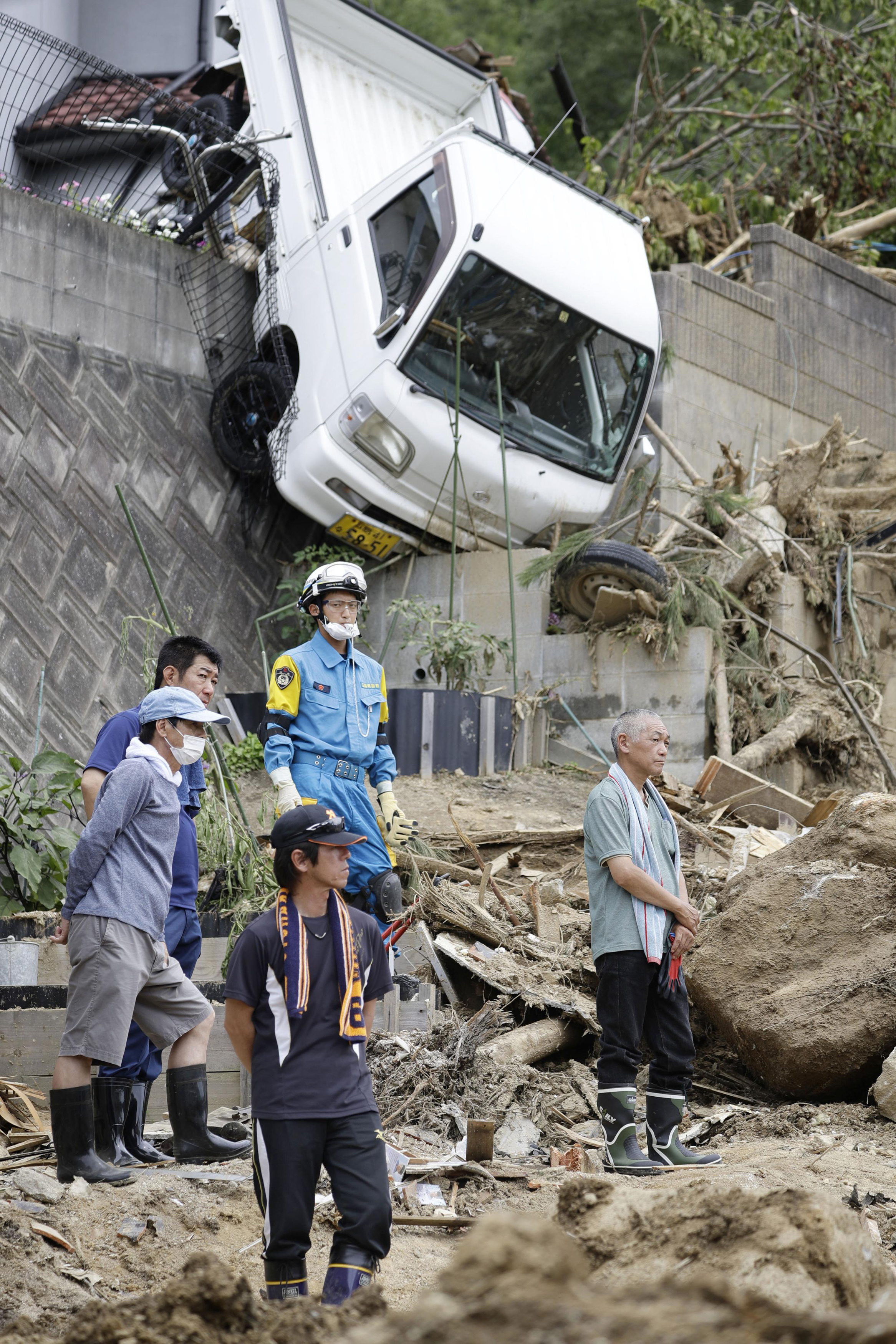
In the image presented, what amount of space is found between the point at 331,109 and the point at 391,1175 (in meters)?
8.92

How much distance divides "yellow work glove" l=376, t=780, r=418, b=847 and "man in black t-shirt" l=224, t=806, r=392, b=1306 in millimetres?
2665

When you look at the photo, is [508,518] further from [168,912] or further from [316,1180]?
[316,1180]

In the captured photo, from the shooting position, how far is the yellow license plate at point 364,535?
1114 cm

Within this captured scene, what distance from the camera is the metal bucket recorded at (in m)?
6.37

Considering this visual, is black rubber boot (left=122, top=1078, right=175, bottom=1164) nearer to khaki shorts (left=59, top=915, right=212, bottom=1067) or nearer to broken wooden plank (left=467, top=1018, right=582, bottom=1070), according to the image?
khaki shorts (left=59, top=915, right=212, bottom=1067)

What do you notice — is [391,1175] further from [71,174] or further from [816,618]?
[71,174]

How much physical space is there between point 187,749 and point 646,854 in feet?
5.37

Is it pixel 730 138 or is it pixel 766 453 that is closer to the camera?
Answer: pixel 766 453

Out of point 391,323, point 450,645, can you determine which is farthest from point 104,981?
point 391,323

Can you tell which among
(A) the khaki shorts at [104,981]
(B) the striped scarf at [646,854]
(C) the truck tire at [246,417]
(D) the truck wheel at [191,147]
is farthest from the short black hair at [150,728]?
(D) the truck wheel at [191,147]

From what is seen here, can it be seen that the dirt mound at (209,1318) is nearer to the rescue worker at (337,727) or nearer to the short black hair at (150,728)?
the short black hair at (150,728)

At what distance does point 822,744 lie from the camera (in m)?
10.3

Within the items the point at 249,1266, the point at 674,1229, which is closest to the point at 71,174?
the point at 249,1266

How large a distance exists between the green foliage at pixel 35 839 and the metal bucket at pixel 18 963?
385 mm
